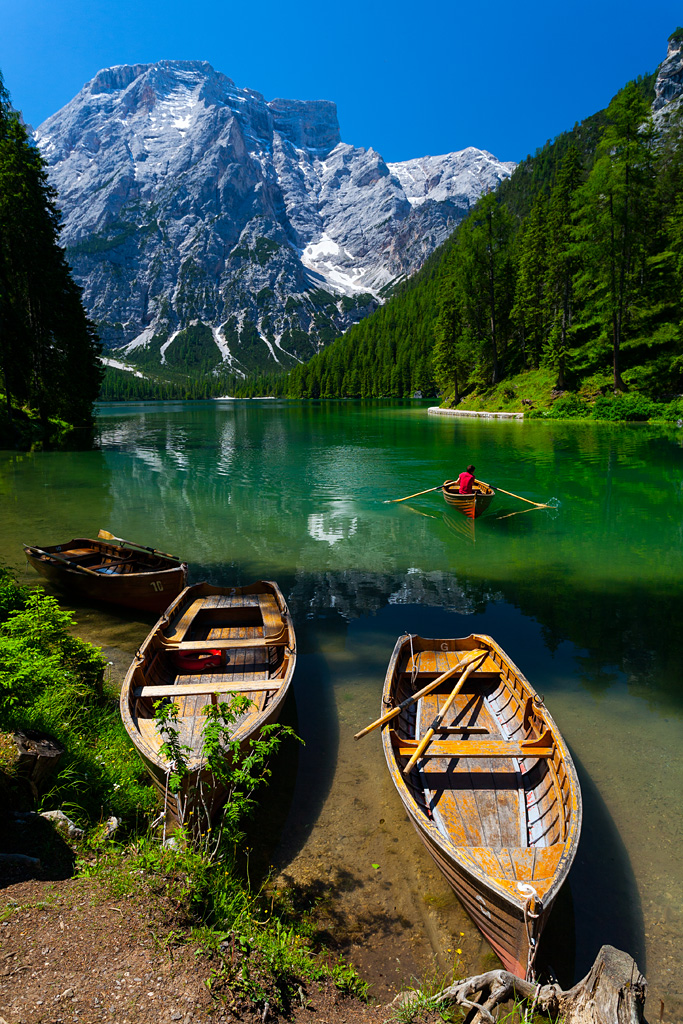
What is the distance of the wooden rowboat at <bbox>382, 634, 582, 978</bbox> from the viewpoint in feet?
13.5

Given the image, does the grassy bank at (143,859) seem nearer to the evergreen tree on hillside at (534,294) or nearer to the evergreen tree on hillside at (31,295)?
the evergreen tree on hillside at (31,295)

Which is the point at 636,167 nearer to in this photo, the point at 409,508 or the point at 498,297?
the point at 498,297

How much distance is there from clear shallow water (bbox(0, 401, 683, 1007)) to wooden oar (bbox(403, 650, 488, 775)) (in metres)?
0.96

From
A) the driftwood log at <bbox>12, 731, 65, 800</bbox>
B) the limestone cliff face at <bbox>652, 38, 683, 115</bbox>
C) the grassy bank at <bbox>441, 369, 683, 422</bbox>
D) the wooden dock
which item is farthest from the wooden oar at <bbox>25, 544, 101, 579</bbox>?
the limestone cliff face at <bbox>652, 38, 683, 115</bbox>

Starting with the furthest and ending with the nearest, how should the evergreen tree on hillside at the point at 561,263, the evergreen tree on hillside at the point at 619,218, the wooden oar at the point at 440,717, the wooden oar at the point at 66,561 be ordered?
the evergreen tree on hillside at the point at 561,263, the evergreen tree on hillside at the point at 619,218, the wooden oar at the point at 66,561, the wooden oar at the point at 440,717

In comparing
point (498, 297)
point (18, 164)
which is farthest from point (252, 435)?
point (498, 297)

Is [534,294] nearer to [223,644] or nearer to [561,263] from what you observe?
[561,263]

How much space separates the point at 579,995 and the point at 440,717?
3842mm

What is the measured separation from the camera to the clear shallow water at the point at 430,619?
16.5ft

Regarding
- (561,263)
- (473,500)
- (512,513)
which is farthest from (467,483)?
(561,263)

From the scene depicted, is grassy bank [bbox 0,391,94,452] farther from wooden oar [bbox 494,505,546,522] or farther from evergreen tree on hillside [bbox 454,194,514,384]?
evergreen tree on hillside [bbox 454,194,514,384]

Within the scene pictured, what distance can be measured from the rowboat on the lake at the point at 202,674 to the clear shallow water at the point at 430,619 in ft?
3.44

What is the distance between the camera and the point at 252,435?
5522 cm

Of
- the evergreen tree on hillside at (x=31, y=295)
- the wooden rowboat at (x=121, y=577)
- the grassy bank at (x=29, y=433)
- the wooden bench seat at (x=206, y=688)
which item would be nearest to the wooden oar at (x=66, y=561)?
Answer: the wooden rowboat at (x=121, y=577)
